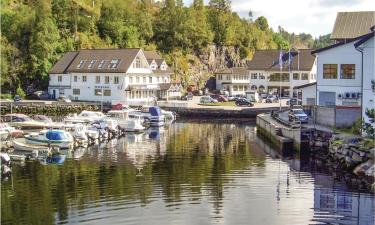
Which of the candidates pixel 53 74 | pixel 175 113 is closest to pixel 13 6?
pixel 53 74

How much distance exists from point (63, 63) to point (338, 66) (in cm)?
4843

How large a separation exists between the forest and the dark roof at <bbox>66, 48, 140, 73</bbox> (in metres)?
6.72

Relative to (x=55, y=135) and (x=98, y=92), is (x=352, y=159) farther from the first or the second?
(x=98, y=92)

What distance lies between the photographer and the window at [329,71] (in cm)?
4683

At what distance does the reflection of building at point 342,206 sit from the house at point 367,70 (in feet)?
37.9

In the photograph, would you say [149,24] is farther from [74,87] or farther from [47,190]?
[47,190]

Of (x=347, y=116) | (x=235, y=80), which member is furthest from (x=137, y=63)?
(x=347, y=116)

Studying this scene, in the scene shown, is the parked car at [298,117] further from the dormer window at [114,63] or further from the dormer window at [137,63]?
the dormer window at [114,63]

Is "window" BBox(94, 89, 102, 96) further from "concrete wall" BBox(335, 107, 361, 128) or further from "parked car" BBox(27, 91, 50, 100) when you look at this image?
"concrete wall" BBox(335, 107, 361, 128)

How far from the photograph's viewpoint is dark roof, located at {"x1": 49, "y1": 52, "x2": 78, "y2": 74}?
8206cm

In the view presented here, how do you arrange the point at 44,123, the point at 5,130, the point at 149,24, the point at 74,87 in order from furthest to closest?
1. the point at 149,24
2. the point at 74,87
3. the point at 44,123
4. the point at 5,130

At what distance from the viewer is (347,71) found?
45906 millimetres

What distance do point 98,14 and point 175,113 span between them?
3934 centimetres

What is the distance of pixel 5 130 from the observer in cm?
4384
